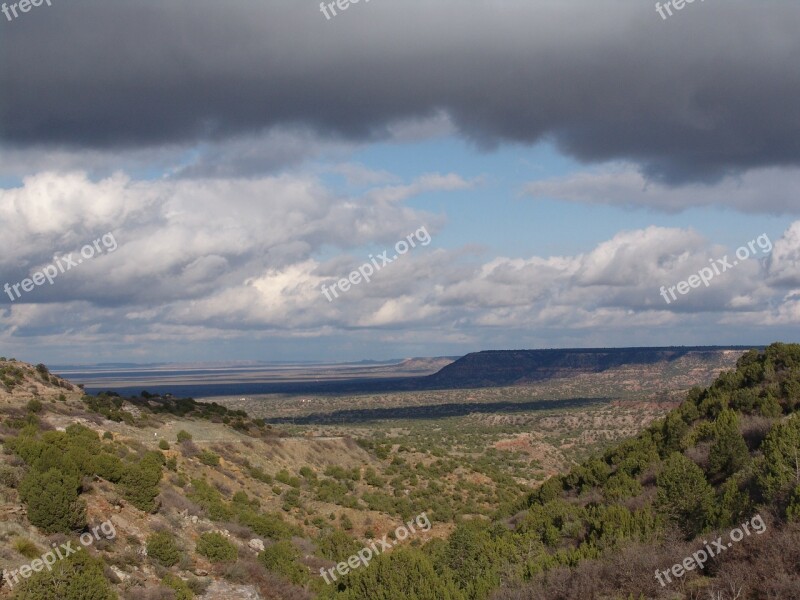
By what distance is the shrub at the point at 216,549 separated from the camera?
28031mm

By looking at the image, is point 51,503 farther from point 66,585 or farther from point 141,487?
point 141,487

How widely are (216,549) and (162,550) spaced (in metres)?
2.84

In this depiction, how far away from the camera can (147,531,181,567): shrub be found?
2562cm

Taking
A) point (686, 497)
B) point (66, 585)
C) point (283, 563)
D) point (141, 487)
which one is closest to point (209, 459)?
point (141, 487)

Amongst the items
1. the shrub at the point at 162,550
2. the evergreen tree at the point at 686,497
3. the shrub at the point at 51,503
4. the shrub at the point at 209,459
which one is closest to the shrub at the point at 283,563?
the shrub at the point at 162,550

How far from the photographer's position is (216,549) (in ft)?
92.4

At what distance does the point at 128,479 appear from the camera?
1189 inches

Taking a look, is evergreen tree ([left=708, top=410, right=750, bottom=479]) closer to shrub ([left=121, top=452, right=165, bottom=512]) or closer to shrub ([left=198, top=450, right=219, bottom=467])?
shrub ([left=121, top=452, right=165, bottom=512])

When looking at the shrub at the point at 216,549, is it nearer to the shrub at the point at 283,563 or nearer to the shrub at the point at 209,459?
the shrub at the point at 283,563

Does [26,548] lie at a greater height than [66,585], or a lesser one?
greater

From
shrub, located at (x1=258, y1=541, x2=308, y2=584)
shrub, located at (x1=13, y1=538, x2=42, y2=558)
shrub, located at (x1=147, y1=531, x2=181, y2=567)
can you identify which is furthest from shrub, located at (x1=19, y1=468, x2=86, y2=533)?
shrub, located at (x1=258, y1=541, x2=308, y2=584)

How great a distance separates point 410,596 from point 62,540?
38.7 ft

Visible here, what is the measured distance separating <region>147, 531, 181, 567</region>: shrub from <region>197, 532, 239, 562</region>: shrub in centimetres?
160

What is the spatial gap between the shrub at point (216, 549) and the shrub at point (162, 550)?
5.24 feet
